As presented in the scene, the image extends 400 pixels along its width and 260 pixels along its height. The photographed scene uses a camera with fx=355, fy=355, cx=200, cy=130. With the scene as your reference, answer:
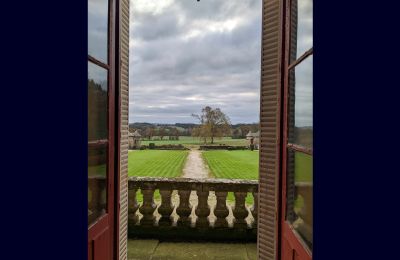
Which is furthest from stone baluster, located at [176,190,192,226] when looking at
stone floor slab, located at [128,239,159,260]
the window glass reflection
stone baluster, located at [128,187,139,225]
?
the window glass reflection

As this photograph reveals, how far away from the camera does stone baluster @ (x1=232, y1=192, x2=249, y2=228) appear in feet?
16.1

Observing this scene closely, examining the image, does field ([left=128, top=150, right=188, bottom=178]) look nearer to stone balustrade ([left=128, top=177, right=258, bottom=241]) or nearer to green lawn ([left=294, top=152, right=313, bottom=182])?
stone balustrade ([left=128, top=177, right=258, bottom=241])

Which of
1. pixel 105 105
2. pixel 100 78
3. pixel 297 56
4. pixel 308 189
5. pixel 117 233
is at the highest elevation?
pixel 297 56

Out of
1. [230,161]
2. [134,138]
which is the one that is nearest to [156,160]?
[230,161]

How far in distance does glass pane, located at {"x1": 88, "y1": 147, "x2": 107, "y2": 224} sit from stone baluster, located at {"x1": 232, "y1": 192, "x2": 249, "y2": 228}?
270 centimetres

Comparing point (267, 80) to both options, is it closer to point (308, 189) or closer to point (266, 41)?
point (266, 41)

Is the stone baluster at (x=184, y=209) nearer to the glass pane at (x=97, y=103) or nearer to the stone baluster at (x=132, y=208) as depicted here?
the stone baluster at (x=132, y=208)

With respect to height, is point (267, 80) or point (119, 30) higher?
point (119, 30)

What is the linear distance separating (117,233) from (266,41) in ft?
6.64

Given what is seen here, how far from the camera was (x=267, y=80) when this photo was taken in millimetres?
3062

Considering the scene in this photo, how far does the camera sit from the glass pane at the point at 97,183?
225cm

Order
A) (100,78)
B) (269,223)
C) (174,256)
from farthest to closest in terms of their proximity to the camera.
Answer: (174,256) → (269,223) → (100,78)

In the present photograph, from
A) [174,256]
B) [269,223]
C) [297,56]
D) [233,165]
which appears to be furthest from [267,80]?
[233,165]
